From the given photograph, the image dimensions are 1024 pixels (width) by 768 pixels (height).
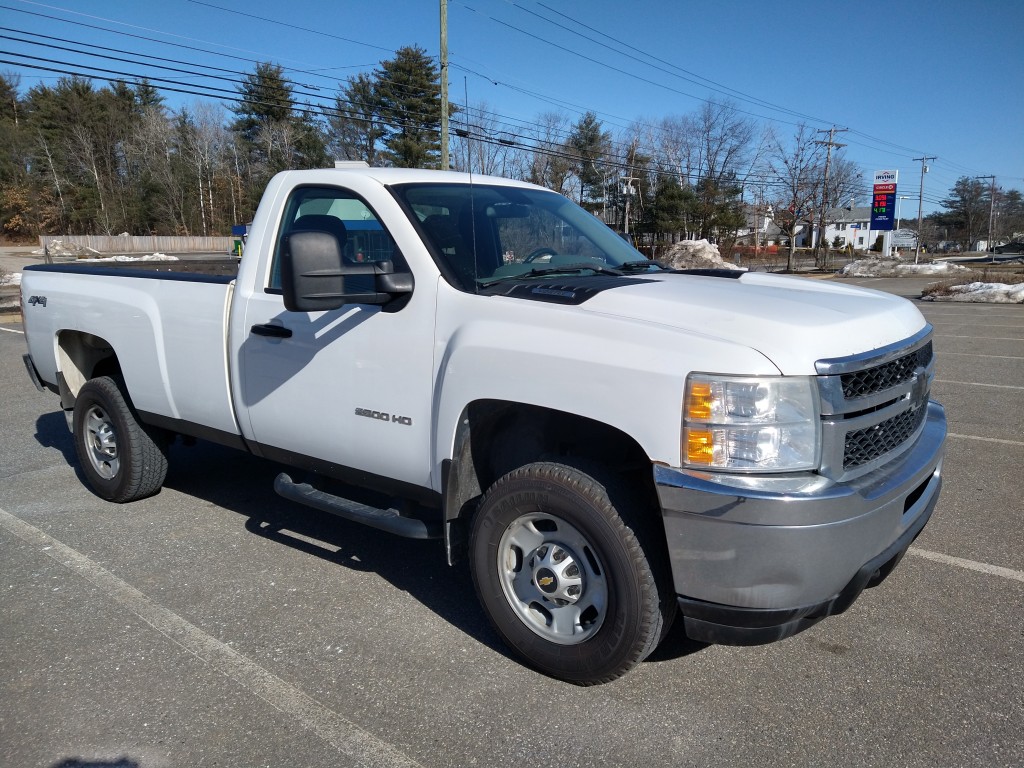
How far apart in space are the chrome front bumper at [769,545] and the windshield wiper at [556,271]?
47.8 inches

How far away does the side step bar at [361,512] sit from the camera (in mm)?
3365

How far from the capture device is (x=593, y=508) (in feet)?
9.00

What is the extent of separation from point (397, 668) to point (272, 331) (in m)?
1.69

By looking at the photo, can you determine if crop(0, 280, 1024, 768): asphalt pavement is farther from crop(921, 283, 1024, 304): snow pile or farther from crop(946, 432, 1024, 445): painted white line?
crop(921, 283, 1024, 304): snow pile

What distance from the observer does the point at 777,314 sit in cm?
273

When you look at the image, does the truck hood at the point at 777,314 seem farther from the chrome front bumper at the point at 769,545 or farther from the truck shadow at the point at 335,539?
the truck shadow at the point at 335,539

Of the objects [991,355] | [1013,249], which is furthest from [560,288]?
[1013,249]

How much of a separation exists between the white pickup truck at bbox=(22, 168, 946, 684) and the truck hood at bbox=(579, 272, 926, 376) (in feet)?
0.04

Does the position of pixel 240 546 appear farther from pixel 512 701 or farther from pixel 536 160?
pixel 536 160

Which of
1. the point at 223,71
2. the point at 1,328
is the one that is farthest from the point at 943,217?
the point at 1,328

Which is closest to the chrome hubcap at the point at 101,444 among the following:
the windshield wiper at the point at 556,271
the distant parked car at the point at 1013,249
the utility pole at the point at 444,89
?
the windshield wiper at the point at 556,271

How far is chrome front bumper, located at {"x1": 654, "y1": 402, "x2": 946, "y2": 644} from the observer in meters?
2.43

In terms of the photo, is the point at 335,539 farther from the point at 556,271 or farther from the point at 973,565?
the point at 973,565

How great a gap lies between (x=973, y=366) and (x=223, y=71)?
2006cm
